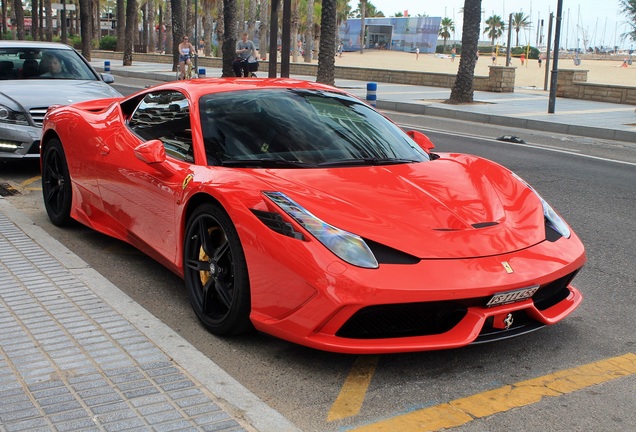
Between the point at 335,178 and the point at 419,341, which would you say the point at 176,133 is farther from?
the point at 419,341

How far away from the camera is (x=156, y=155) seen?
15.0 feet

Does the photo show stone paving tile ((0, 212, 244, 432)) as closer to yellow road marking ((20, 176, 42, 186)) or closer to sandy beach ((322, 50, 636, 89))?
yellow road marking ((20, 176, 42, 186))

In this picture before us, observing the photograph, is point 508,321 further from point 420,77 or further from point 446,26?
point 446,26

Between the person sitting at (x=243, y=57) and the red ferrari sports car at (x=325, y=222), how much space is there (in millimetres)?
19900

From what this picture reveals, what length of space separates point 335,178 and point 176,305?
4.36ft

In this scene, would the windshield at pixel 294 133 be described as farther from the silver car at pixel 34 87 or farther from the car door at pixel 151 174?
the silver car at pixel 34 87

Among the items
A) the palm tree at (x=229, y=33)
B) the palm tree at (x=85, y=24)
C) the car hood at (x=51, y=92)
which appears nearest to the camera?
the car hood at (x=51, y=92)

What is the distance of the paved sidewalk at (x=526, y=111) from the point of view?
17.0 metres

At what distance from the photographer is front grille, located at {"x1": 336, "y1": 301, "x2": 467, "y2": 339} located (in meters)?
3.48

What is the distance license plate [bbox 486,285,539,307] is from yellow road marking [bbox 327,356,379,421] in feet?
2.19

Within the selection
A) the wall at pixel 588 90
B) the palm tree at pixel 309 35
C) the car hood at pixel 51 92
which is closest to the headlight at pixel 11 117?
the car hood at pixel 51 92

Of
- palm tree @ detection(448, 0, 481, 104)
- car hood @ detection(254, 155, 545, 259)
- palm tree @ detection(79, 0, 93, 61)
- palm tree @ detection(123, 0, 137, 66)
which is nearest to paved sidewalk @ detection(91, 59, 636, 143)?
palm tree @ detection(448, 0, 481, 104)

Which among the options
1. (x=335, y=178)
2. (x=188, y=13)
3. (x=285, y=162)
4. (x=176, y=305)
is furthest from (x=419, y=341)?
(x=188, y=13)

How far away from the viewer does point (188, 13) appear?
53844 mm
